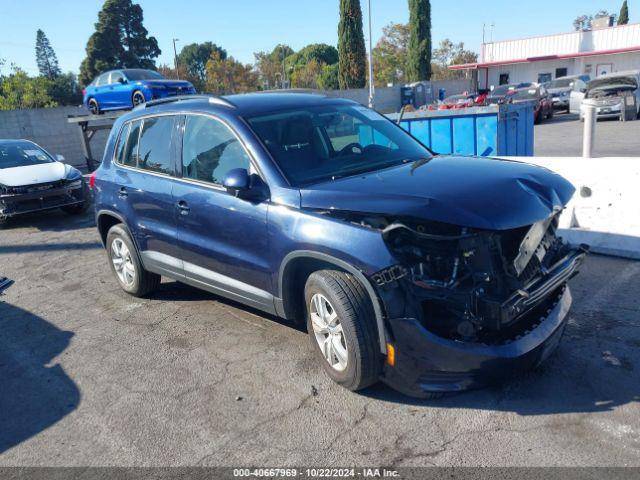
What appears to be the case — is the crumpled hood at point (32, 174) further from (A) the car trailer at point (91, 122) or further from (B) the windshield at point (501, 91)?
(B) the windshield at point (501, 91)

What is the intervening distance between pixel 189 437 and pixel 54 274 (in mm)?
4754

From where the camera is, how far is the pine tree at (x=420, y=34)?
4875cm

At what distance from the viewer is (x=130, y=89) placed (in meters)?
13.7

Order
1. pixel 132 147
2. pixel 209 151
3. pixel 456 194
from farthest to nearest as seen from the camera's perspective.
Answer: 1. pixel 132 147
2. pixel 209 151
3. pixel 456 194

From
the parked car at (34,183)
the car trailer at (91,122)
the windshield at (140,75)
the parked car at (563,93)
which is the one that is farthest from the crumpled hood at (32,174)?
the parked car at (563,93)

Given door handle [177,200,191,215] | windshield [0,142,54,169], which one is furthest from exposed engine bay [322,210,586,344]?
windshield [0,142,54,169]

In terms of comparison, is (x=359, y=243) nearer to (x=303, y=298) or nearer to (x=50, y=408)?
(x=303, y=298)

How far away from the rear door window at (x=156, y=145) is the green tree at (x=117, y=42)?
188ft

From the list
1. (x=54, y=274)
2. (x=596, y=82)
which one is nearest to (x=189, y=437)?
(x=54, y=274)

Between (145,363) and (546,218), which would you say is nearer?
(546,218)

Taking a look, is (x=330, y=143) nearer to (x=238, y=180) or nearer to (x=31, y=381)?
(x=238, y=180)

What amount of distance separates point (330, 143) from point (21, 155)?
30.2 feet

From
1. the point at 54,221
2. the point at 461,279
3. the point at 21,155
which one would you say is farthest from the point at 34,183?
the point at 461,279

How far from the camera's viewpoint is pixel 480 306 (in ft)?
10.5
